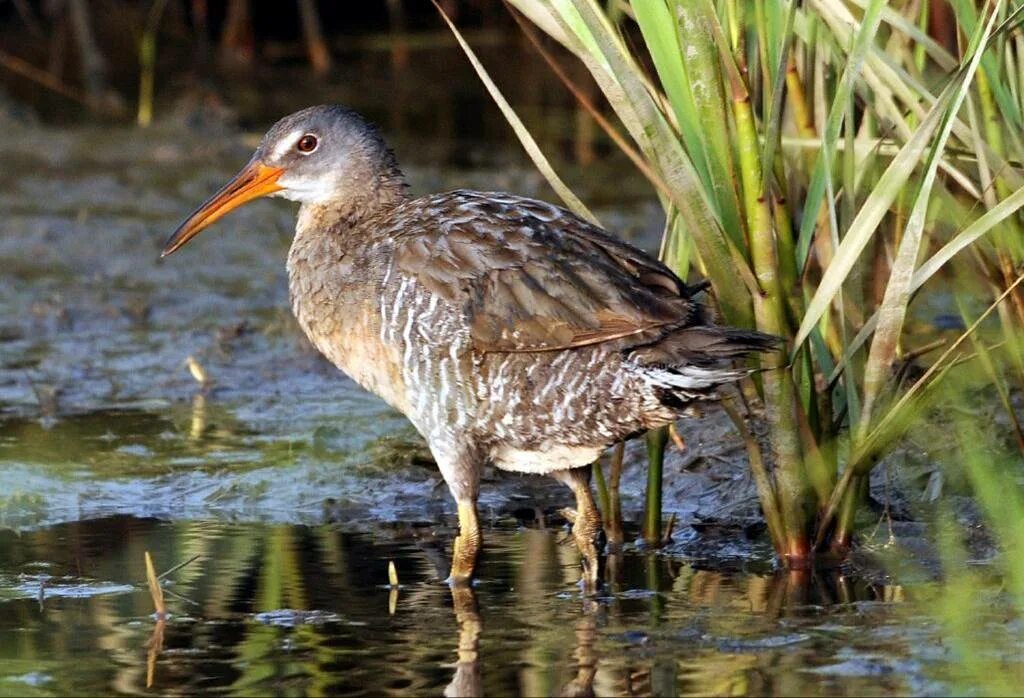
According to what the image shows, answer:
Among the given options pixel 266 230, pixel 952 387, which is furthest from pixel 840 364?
pixel 266 230

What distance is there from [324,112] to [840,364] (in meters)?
1.98

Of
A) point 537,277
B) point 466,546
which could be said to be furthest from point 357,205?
point 466,546

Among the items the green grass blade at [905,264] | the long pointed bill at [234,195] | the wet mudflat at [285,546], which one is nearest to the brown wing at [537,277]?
the green grass blade at [905,264]

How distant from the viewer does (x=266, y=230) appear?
9.86 m

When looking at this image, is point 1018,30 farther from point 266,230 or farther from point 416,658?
point 266,230

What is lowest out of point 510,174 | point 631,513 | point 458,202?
point 631,513

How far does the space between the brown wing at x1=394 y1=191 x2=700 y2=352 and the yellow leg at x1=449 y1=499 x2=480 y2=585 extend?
512 millimetres

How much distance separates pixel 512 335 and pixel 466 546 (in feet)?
2.15

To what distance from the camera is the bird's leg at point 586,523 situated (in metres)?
5.01

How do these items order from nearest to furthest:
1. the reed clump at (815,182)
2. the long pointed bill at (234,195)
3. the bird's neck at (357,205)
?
the reed clump at (815,182) < the bird's neck at (357,205) < the long pointed bill at (234,195)

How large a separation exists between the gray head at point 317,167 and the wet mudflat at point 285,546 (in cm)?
97

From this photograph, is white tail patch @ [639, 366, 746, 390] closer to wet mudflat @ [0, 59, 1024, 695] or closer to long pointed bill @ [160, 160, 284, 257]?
wet mudflat @ [0, 59, 1024, 695]

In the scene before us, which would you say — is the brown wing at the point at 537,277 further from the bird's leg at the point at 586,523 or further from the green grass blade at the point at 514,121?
the bird's leg at the point at 586,523

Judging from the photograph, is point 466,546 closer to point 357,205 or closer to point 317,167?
point 357,205
